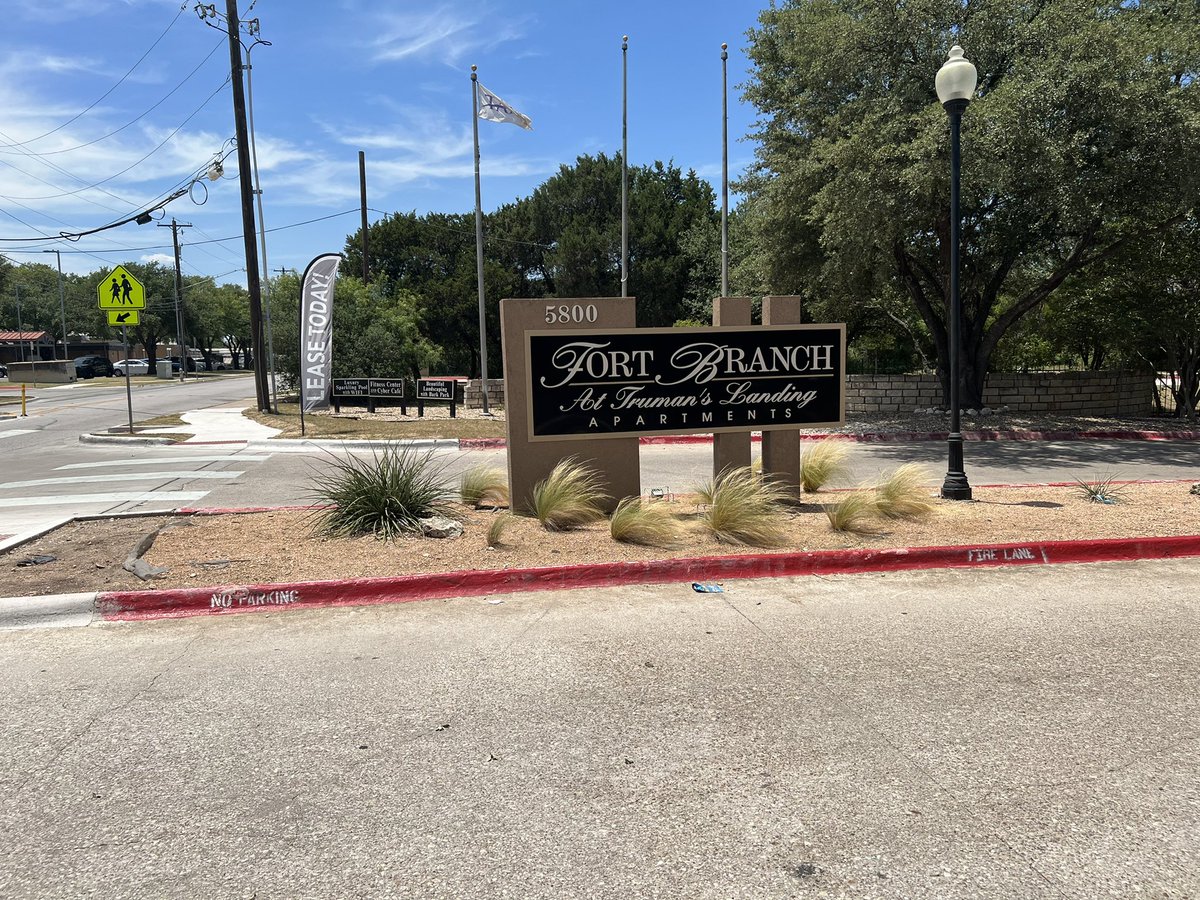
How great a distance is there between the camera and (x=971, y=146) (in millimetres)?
14414

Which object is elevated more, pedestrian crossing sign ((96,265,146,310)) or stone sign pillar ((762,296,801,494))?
pedestrian crossing sign ((96,265,146,310))

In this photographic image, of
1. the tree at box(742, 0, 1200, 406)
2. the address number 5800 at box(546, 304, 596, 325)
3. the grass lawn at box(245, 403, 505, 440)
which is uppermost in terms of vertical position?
the tree at box(742, 0, 1200, 406)

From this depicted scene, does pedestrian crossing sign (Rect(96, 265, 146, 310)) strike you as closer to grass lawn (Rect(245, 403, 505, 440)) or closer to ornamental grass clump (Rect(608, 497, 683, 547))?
grass lawn (Rect(245, 403, 505, 440))

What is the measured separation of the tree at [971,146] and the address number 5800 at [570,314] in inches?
346

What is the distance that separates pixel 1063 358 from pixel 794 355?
73.5 feet

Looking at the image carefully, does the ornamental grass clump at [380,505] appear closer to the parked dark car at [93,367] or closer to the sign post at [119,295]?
the sign post at [119,295]

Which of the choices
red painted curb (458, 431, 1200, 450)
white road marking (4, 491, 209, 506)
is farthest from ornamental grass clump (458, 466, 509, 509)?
red painted curb (458, 431, 1200, 450)

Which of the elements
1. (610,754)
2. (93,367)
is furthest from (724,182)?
(93,367)

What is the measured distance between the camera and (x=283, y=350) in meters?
31.7

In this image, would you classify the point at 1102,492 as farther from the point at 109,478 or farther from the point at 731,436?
the point at 109,478

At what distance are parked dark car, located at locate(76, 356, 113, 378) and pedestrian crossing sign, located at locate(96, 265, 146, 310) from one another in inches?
2000

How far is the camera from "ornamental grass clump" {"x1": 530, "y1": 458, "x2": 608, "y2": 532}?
27.1ft

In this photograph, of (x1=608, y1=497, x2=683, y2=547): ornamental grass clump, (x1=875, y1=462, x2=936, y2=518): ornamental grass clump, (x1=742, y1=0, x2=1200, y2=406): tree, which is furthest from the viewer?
(x1=742, y1=0, x2=1200, y2=406): tree

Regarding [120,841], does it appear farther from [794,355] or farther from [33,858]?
[794,355]
